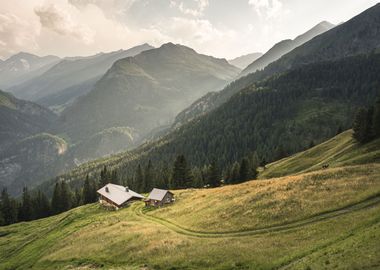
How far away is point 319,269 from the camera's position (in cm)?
2812

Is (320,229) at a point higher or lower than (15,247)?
higher

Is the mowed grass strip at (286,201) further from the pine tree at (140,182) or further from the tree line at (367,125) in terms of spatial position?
the pine tree at (140,182)

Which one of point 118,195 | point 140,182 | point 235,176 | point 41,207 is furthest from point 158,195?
point 41,207

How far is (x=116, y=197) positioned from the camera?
107688mm

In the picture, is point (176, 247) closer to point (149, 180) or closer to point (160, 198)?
point (160, 198)

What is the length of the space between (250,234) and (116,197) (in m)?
69.8

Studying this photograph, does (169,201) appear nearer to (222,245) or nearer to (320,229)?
(222,245)

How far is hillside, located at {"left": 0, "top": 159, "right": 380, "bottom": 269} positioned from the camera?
33.8m

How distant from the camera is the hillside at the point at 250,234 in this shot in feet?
111

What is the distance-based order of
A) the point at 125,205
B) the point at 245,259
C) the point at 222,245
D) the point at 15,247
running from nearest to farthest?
1. the point at 245,259
2. the point at 222,245
3. the point at 15,247
4. the point at 125,205

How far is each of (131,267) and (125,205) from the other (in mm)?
62476

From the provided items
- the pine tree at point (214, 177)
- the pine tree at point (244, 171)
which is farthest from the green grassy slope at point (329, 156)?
the pine tree at point (214, 177)

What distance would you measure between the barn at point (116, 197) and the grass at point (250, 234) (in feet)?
75.4

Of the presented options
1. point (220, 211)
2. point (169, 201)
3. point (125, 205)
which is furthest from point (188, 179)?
point (220, 211)
